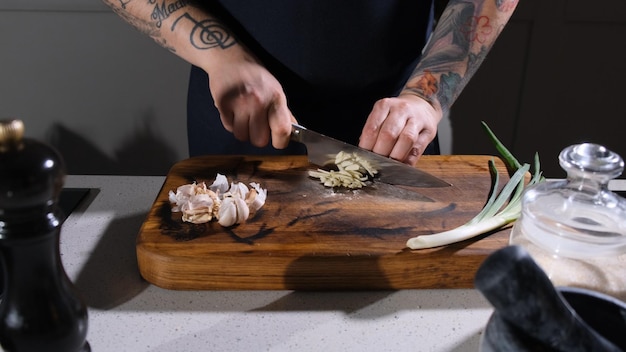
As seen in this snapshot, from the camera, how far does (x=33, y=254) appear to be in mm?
616

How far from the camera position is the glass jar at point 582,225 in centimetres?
66

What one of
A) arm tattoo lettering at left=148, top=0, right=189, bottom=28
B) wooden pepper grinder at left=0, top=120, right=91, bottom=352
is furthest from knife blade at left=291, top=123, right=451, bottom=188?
wooden pepper grinder at left=0, top=120, right=91, bottom=352

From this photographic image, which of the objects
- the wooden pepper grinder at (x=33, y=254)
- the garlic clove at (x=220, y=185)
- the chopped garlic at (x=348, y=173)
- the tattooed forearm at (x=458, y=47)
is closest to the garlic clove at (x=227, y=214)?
the garlic clove at (x=220, y=185)

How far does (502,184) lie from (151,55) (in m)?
1.60

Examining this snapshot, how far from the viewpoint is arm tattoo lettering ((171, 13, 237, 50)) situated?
4.47 feet

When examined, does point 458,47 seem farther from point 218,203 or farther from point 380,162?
point 218,203

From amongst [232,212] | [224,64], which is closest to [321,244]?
[232,212]

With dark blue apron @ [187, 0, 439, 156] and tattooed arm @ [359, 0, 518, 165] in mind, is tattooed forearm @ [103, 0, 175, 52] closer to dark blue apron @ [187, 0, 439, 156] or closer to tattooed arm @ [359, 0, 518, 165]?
dark blue apron @ [187, 0, 439, 156]

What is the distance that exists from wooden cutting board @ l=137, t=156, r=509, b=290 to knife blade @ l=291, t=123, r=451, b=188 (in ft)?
0.07

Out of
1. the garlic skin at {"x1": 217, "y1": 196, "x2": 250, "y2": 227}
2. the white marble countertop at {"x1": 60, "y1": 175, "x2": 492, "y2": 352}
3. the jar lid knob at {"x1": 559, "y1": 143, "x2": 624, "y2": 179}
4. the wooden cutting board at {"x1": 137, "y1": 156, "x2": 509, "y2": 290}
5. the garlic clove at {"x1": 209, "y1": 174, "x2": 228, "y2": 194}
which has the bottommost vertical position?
the white marble countertop at {"x1": 60, "y1": 175, "x2": 492, "y2": 352}

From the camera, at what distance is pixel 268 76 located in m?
1.31

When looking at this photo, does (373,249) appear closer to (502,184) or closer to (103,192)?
(502,184)

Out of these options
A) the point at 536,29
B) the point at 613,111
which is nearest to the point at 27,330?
the point at 536,29

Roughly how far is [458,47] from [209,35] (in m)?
0.58
